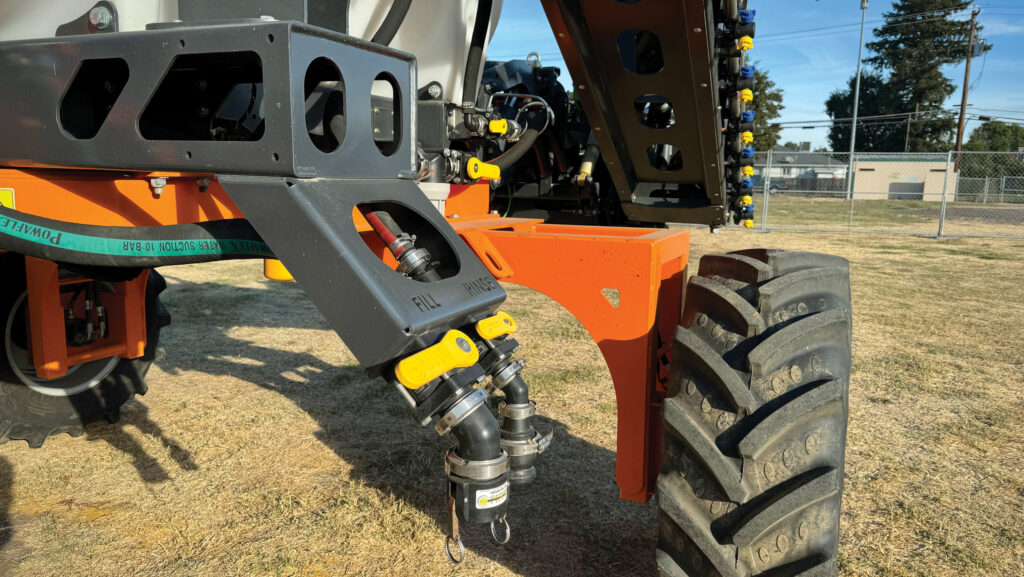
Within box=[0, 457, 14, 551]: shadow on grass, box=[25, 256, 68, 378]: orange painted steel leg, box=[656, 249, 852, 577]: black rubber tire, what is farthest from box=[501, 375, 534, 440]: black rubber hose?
box=[25, 256, 68, 378]: orange painted steel leg

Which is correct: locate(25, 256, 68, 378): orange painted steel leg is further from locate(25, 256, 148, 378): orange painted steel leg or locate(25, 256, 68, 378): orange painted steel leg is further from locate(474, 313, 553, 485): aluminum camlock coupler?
locate(474, 313, 553, 485): aluminum camlock coupler

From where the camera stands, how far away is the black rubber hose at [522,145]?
380 centimetres

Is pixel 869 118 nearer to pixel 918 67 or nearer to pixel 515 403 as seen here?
pixel 918 67

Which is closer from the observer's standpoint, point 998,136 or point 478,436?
point 478,436

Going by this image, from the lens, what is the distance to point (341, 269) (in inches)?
61.0

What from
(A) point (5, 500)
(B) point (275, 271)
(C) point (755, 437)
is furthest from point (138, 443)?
(C) point (755, 437)

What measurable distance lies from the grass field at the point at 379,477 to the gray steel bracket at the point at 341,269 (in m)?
1.24

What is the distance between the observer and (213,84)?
6.65 feet

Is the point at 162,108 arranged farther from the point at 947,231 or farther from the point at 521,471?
the point at 947,231

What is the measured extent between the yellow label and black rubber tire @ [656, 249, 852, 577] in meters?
1.75

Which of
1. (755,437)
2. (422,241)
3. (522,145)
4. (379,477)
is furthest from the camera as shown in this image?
(522,145)

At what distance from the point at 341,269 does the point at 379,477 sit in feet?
6.18

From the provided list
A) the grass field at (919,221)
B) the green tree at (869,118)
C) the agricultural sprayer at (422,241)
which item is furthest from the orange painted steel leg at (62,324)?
the green tree at (869,118)

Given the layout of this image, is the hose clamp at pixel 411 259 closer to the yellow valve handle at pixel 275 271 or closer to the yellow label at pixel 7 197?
the yellow valve handle at pixel 275 271
